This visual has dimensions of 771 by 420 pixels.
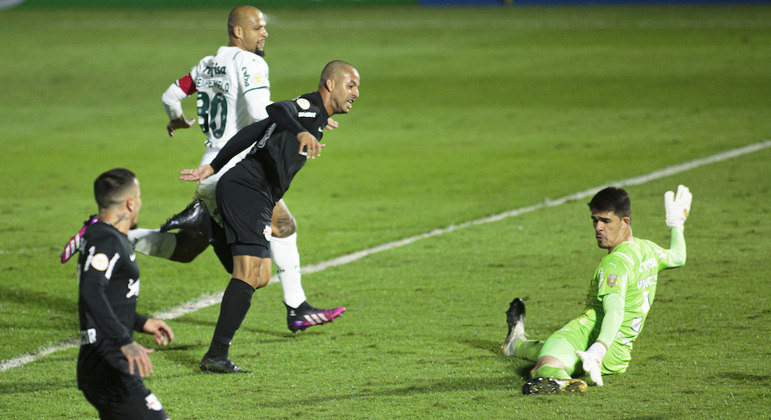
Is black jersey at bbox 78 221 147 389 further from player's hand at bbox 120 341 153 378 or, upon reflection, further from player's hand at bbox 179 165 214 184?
player's hand at bbox 179 165 214 184

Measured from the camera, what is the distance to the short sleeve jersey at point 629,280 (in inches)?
201

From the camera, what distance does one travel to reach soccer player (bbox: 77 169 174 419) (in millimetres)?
3750

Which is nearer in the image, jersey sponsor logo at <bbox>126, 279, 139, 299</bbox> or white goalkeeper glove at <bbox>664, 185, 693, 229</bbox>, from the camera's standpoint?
jersey sponsor logo at <bbox>126, 279, 139, 299</bbox>

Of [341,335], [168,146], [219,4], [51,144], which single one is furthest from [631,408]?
[219,4]

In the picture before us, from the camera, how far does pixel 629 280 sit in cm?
518

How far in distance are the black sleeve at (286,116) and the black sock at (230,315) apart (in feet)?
2.75

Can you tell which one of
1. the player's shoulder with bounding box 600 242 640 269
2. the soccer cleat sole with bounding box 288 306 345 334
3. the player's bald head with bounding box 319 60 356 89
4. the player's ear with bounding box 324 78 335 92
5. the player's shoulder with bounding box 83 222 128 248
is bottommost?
the soccer cleat sole with bounding box 288 306 345 334

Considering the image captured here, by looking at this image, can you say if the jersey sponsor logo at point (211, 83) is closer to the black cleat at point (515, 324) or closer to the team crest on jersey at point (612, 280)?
the black cleat at point (515, 324)

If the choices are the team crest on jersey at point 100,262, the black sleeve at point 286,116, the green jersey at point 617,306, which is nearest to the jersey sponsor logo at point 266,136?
the black sleeve at point 286,116

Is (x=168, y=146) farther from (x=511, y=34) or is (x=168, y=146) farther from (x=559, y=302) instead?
(x=511, y=34)

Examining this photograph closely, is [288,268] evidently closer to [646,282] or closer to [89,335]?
[646,282]

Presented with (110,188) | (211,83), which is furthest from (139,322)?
(211,83)

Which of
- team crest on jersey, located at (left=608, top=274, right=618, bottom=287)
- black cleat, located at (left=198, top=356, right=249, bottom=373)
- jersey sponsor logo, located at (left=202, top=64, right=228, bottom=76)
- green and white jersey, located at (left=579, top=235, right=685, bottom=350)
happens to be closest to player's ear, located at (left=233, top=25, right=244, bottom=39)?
jersey sponsor logo, located at (left=202, top=64, right=228, bottom=76)

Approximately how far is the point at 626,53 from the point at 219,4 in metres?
13.7
